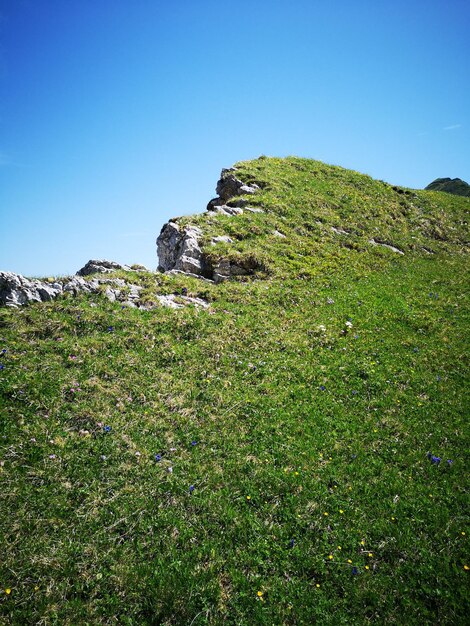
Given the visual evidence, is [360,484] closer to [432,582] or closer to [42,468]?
[432,582]

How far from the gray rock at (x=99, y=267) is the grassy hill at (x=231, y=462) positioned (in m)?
1.93

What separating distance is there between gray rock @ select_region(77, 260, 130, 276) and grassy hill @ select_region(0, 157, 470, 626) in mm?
1934

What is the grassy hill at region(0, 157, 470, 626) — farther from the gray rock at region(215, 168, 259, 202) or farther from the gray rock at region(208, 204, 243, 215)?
the gray rock at region(215, 168, 259, 202)

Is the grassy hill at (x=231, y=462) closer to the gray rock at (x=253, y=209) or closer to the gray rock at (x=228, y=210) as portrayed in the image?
the gray rock at (x=228, y=210)

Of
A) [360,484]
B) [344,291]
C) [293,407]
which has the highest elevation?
[344,291]

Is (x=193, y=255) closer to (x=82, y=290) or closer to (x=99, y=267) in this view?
(x=99, y=267)

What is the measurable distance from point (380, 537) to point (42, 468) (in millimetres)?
7876

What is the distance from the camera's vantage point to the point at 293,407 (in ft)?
37.1

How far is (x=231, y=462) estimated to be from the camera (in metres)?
8.99

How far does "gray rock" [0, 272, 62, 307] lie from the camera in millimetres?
13547

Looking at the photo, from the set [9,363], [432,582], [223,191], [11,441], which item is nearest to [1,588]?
[11,441]

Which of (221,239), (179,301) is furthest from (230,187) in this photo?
(179,301)

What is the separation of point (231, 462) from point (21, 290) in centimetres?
1110

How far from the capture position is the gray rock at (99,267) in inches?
711
